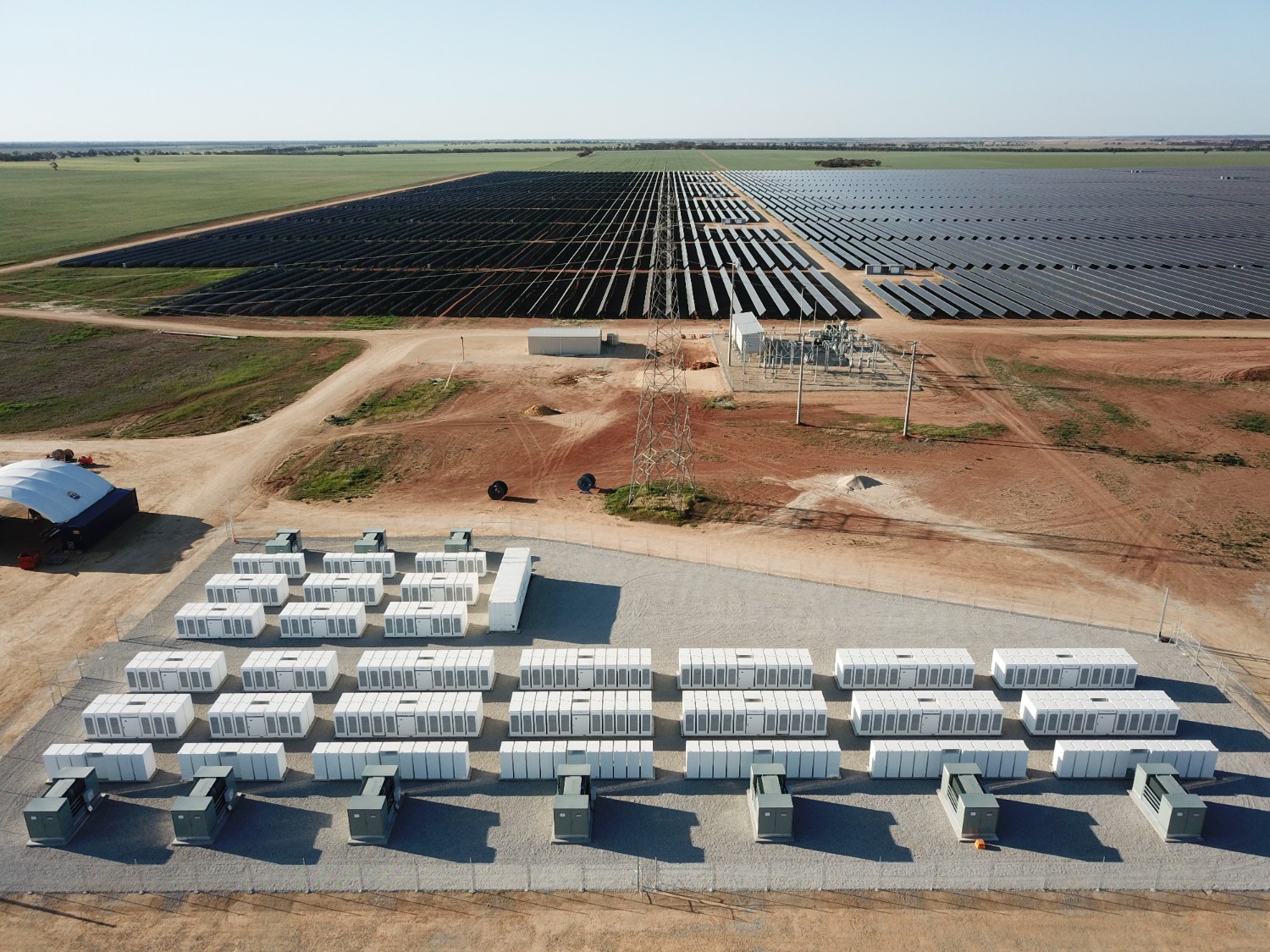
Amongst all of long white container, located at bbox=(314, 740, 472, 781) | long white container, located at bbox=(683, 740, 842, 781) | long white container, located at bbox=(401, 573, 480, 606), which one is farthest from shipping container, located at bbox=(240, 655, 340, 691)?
long white container, located at bbox=(683, 740, 842, 781)

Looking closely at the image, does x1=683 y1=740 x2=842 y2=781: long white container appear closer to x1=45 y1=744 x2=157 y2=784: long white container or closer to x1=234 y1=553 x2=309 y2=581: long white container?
x1=45 y1=744 x2=157 y2=784: long white container

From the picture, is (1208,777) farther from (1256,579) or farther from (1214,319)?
(1214,319)

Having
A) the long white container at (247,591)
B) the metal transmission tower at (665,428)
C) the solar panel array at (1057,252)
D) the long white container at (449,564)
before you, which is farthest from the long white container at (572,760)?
the solar panel array at (1057,252)

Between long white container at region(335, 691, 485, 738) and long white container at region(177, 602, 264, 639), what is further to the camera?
long white container at region(177, 602, 264, 639)

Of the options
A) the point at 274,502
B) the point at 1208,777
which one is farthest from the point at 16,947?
the point at 1208,777

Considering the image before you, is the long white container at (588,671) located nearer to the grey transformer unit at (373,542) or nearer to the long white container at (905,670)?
the long white container at (905,670)

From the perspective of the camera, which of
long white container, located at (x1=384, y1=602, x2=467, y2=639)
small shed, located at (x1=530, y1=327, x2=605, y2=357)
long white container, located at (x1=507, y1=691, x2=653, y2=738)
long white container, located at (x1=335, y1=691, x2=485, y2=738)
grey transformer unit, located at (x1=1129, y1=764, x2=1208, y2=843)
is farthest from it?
small shed, located at (x1=530, y1=327, x2=605, y2=357)

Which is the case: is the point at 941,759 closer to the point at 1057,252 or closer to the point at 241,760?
the point at 241,760
